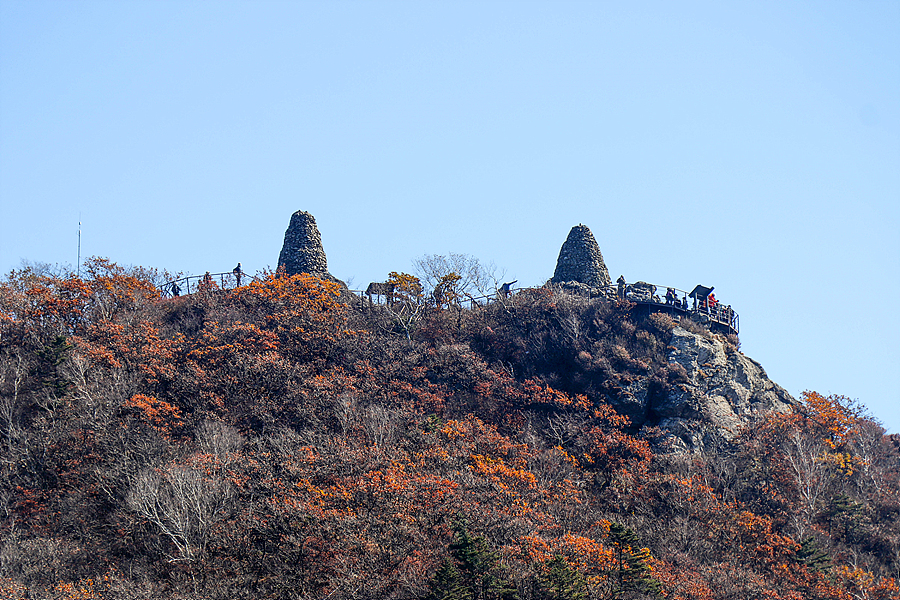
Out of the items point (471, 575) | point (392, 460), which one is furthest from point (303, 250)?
point (471, 575)

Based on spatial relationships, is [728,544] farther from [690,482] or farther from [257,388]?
[257,388]

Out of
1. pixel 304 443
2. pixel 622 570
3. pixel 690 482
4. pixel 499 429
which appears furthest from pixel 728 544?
pixel 304 443

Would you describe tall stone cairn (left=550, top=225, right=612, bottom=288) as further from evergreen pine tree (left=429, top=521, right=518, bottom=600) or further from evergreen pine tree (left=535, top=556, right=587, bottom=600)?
evergreen pine tree (left=429, top=521, right=518, bottom=600)

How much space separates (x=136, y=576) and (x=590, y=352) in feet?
71.6

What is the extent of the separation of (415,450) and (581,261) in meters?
18.0

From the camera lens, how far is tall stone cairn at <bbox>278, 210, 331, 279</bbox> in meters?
51.4

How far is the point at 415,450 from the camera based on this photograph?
3731cm

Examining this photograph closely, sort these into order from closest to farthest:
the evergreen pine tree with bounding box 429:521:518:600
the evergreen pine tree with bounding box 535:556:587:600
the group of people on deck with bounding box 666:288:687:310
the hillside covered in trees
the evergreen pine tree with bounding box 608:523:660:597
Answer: the evergreen pine tree with bounding box 429:521:518:600, the evergreen pine tree with bounding box 535:556:587:600, the hillside covered in trees, the evergreen pine tree with bounding box 608:523:660:597, the group of people on deck with bounding box 666:288:687:310

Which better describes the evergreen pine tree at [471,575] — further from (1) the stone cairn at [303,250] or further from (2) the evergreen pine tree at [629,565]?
(1) the stone cairn at [303,250]

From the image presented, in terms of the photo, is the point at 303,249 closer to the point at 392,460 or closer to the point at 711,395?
the point at 392,460

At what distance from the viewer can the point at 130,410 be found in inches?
1508

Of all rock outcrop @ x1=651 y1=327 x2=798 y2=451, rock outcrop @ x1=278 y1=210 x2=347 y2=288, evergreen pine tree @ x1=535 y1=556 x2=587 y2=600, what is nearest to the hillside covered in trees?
evergreen pine tree @ x1=535 y1=556 x2=587 y2=600

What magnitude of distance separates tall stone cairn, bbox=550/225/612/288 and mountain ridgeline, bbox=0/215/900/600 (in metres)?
0.12

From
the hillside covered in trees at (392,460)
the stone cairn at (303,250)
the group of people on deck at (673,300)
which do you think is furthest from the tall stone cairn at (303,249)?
the group of people on deck at (673,300)
